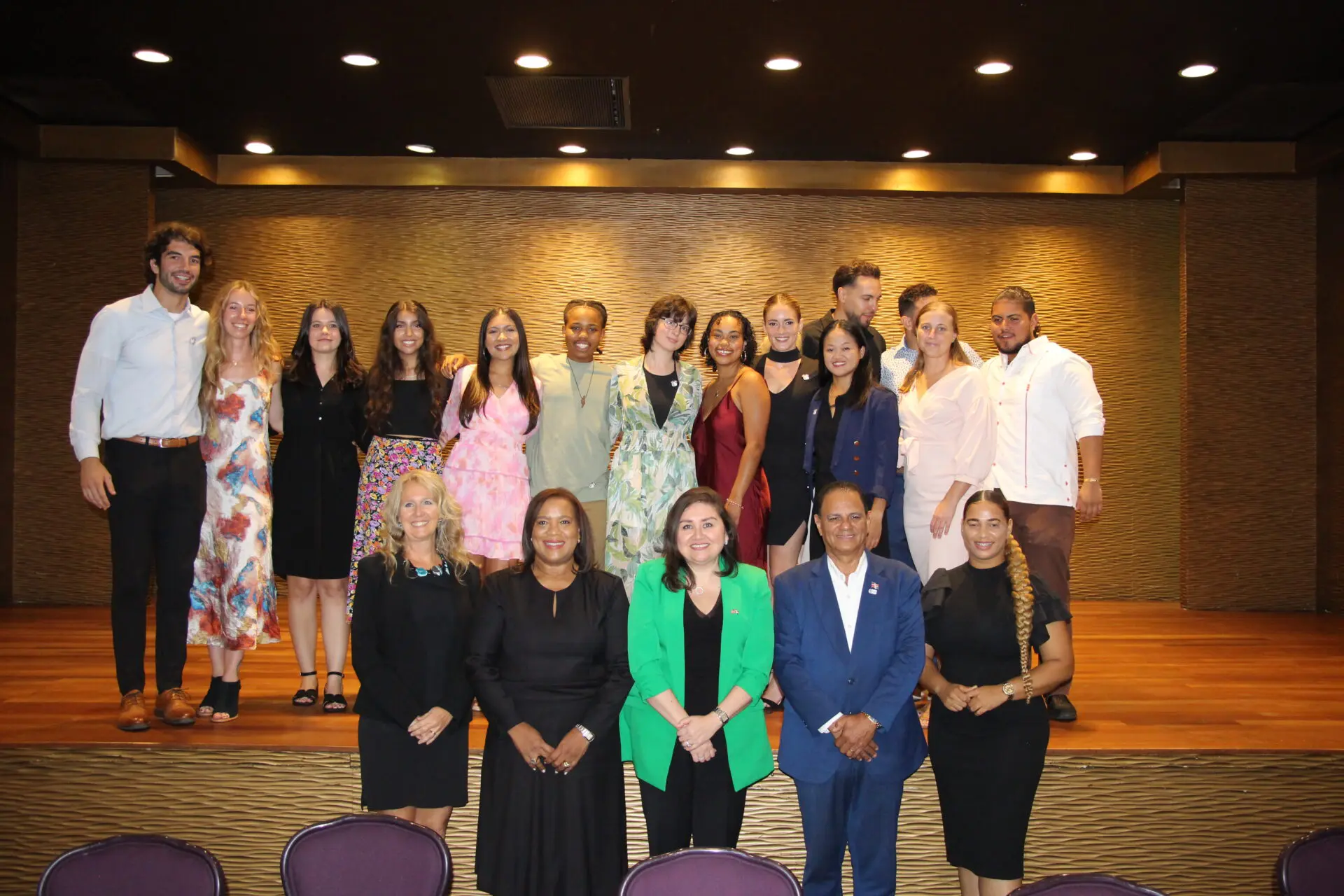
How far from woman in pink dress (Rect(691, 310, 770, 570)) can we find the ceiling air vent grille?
8.25 ft

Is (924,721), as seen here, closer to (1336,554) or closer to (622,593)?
(622,593)

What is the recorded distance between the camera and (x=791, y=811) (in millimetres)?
3795

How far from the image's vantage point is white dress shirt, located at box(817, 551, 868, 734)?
10.6 feet

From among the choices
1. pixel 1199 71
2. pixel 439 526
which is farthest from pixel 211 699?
pixel 1199 71

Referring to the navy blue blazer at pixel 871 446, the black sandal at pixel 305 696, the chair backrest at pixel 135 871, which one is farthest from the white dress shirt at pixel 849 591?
the black sandal at pixel 305 696

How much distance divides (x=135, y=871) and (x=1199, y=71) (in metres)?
6.00

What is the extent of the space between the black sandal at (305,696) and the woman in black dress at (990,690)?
2348 millimetres

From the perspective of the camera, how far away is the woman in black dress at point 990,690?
3.21 metres

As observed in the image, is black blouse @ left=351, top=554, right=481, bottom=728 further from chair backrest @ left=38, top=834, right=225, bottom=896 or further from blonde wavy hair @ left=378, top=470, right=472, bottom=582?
chair backrest @ left=38, top=834, right=225, bottom=896

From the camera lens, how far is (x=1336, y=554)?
7320mm

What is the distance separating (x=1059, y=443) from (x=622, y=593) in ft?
6.55

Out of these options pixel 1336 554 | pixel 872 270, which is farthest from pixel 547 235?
pixel 1336 554

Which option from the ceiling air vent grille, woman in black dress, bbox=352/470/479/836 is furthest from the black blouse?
the ceiling air vent grille

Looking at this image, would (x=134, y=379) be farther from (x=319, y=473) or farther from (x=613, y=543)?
(x=613, y=543)
